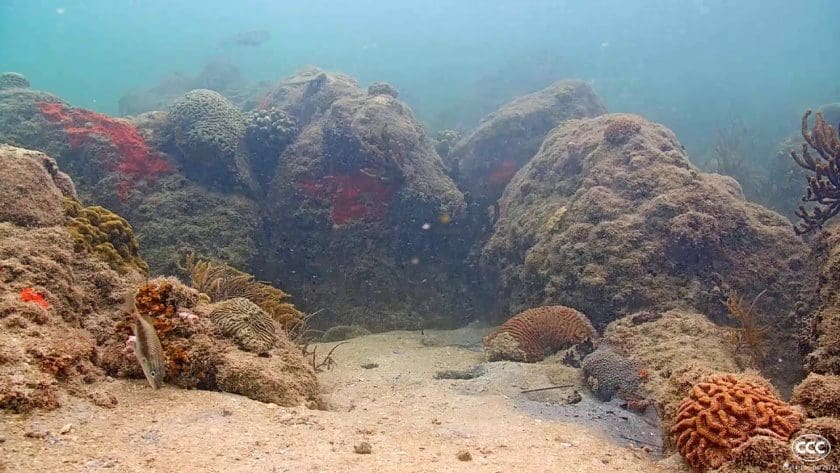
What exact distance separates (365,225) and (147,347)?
268 inches

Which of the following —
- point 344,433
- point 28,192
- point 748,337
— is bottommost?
point 344,433

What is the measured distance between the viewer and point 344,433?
3.23 m

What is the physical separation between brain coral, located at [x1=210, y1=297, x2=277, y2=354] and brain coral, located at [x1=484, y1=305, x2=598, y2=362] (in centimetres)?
323

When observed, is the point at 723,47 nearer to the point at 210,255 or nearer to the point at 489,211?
the point at 489,211

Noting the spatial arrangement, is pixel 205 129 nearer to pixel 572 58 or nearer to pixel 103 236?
pixel 103 236

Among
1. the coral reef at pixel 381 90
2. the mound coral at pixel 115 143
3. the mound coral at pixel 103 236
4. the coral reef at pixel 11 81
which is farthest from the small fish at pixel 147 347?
the coral reef at pixel 11 81

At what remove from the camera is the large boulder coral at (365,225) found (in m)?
9.45

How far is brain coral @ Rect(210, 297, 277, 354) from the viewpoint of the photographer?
4137 mm

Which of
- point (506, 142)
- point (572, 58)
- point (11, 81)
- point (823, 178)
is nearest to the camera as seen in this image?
point (823, 178)

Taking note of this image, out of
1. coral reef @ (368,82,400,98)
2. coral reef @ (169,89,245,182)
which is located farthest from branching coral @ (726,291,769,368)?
coral reef @ (368,82,400,98)

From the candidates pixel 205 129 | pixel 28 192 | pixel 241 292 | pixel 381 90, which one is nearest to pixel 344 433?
pixel 241 292

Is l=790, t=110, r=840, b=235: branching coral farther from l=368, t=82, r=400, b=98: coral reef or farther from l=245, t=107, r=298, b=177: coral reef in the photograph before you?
l=245, t=107, r=298, b=177: coral reef

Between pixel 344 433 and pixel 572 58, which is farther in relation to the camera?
pixel 572 58

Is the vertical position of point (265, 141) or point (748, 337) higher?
point (265, 141)
